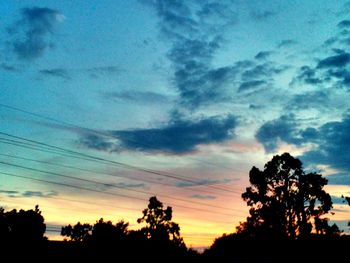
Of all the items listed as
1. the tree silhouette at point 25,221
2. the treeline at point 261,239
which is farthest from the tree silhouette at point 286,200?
the tree silhouette at point 25,221

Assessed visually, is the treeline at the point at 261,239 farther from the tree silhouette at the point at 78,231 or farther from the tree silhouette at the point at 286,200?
the tree silhouette at the point at 78,231

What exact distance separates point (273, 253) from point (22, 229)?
48.8 meters

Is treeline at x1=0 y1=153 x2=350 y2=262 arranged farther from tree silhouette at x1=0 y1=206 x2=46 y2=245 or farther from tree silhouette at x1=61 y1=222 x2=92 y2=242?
tree silhouette at x1=61 y1=222 x2=92 y2=242

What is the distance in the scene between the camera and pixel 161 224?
7650 cm

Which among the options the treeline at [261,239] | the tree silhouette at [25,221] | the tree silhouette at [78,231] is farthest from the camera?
the tree silhouette at [78,231]

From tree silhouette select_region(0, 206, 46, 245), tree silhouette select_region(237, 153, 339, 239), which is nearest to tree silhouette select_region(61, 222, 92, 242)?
tree silhouette select_region(0, 206, 46, 245)

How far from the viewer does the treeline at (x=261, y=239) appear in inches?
1626

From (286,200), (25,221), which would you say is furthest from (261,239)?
(25,221)

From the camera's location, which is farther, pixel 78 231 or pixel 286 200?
pixel 78 231

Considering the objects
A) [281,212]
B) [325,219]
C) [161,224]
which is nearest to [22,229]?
[161,224]

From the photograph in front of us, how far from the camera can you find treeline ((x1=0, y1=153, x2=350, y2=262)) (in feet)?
136

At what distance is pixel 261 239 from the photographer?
47344 millimetres

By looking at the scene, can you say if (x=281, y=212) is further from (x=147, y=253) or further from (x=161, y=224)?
(x=161, y=224)

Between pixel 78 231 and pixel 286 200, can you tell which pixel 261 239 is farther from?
pixel 78 231
